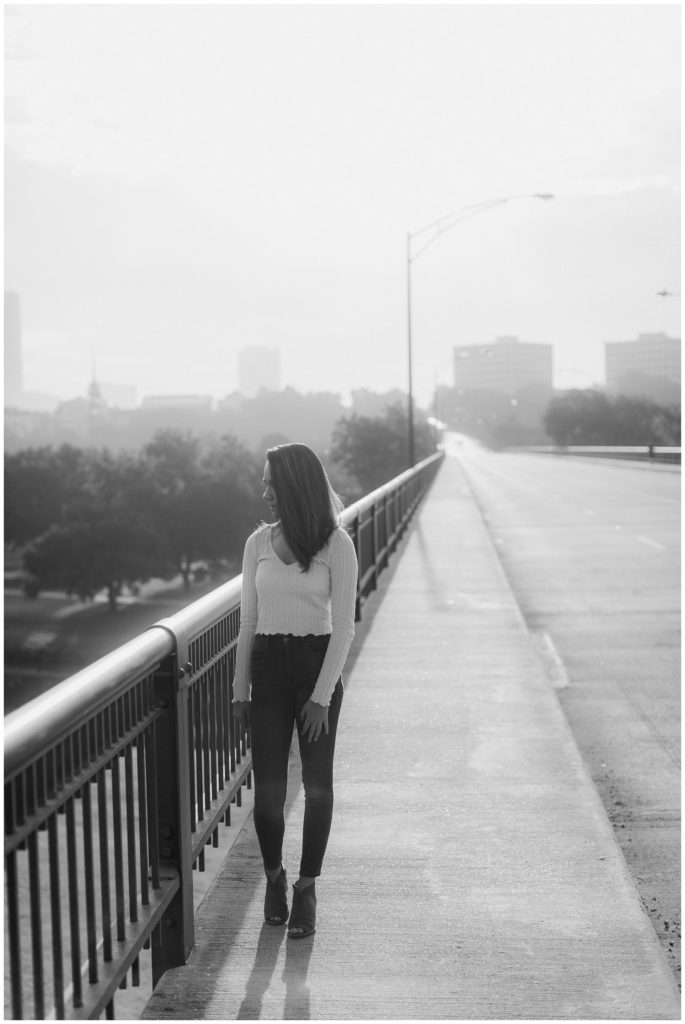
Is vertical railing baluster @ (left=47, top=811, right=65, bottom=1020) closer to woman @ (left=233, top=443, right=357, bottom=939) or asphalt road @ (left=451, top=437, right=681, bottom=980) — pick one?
woman @ (left=233, top=443, right=357, bottom=939)

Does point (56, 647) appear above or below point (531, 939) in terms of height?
below

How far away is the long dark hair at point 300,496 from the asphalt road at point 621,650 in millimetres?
2250

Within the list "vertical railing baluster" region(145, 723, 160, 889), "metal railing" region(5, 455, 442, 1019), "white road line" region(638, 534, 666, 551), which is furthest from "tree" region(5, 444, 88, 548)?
"vertical railing baluster" region(145, 723, 160, 889)

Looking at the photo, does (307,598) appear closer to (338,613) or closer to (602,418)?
(338,613)

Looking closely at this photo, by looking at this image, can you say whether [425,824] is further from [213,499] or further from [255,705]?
[213,499]

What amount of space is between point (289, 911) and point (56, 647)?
77.1m

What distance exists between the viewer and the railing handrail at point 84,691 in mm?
2730

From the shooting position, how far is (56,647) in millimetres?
79562

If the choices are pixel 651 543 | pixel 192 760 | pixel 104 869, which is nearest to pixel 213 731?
pixel 192 760

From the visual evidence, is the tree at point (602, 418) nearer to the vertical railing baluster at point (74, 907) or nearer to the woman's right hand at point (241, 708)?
the woman's right hand at point (241, 708)

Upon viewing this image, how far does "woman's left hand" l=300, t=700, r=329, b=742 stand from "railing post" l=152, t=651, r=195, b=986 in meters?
0.43

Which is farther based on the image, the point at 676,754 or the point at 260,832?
the point at 676,754

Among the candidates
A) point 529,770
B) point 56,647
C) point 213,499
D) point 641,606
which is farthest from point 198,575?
point 529,770

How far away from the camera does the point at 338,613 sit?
14.5 feet
